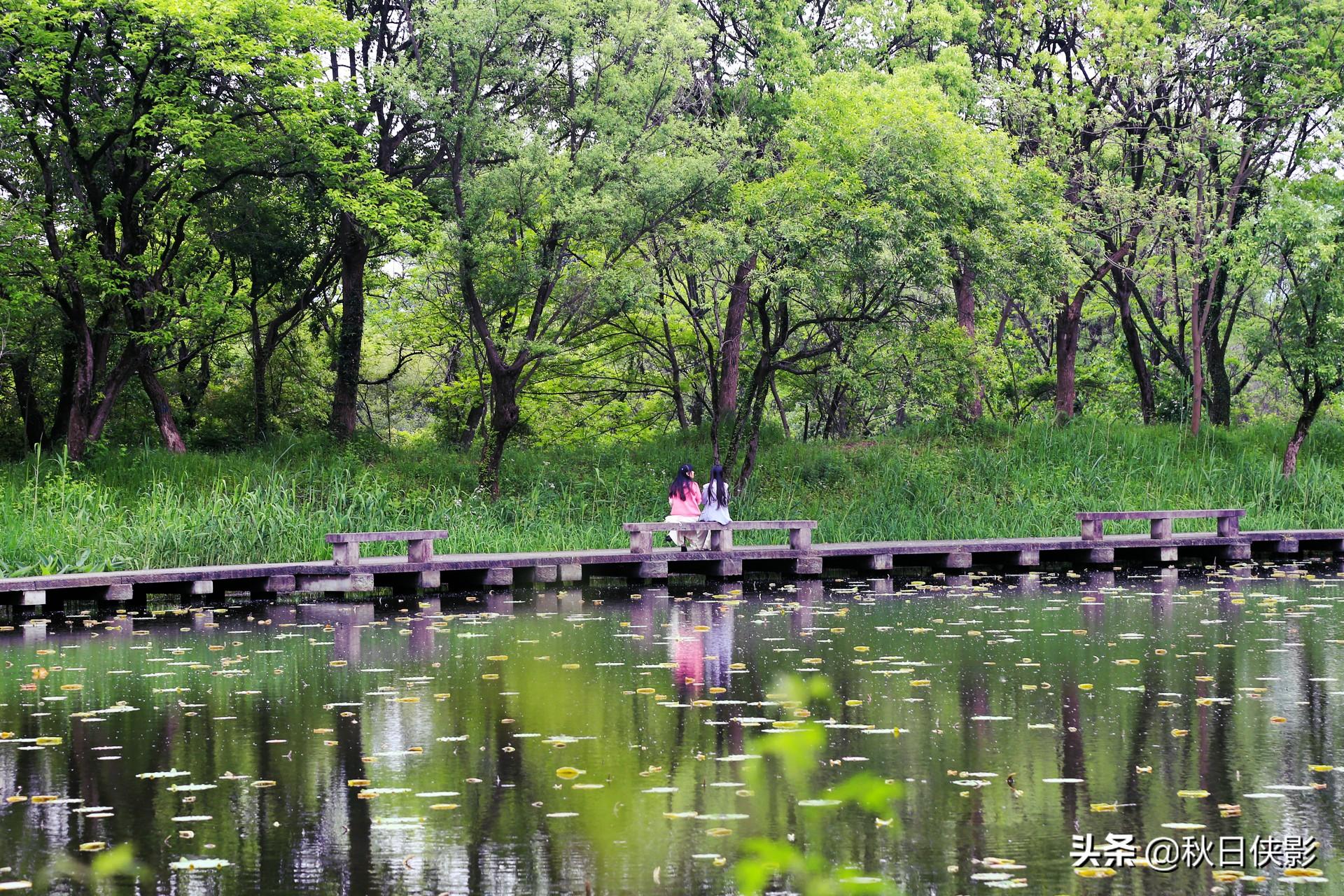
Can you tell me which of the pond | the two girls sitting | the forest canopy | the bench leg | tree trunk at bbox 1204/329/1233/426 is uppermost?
the forest canopy

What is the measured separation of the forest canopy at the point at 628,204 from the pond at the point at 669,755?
9.63 m

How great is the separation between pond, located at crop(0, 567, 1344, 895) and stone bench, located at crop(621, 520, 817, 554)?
5302 millimetres

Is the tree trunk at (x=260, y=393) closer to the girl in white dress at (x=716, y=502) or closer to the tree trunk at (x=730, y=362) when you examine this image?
the tree trunk at (x=730, y=362)

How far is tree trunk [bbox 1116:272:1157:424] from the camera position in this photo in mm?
28984

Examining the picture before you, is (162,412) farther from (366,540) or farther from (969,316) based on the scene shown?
(969,316)

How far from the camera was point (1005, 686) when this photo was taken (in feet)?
Answer: 33.3

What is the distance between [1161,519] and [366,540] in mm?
12582

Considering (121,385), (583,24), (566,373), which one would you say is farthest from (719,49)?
(121,385)

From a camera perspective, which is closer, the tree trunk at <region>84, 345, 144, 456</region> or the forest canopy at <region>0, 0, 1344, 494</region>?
the forest canopy at <region>0, 0, 1344, 494</region>

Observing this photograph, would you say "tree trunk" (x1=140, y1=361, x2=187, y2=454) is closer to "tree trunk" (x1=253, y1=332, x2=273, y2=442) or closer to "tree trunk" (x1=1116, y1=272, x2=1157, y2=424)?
"tree trunk" (x1=253, y1=332, x2=273, y2=442)

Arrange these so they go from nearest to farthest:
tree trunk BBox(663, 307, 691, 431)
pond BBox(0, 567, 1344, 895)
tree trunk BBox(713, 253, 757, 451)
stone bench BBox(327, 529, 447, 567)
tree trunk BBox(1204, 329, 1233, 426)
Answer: pond BBox(0, 567, 1344, 895), stone bench BBox(327, 529, 447, 567), tree trunk BBox(713, 253, 757, 451), tree trunk BBox(663, 307, 691, 431), tree trunk BBox(1204, 329, 1233, 426)

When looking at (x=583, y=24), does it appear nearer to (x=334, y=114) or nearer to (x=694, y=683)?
(x=334, y=114)

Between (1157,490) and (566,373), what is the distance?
11119 millimetres

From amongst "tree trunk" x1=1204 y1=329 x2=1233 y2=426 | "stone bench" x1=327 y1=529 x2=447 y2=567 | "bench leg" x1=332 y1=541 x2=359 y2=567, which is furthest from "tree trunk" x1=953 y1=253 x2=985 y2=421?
"bench leg" x1=332 y1=541 x2=359 y2=567
